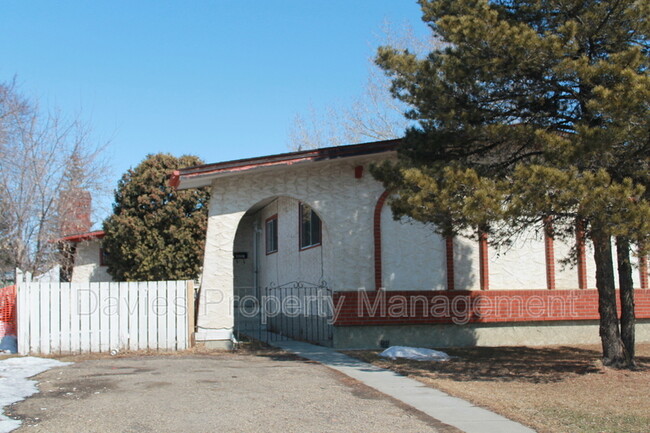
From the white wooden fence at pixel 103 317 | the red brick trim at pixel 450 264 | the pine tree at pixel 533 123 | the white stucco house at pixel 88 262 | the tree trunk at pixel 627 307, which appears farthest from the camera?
the white stucco house at pixel 88 262

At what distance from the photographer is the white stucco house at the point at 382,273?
49.0 ft

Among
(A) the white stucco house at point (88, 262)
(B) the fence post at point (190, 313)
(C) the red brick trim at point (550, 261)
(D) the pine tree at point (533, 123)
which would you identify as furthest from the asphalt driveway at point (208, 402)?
(A) the white stucco house at point (88, 262)

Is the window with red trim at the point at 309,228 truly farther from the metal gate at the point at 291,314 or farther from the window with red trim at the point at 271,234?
the window with red trim at the point at 271,234

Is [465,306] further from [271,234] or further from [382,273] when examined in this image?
[271,234]

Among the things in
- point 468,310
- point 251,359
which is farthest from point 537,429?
point 468,310

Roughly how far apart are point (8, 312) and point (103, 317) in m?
3.91

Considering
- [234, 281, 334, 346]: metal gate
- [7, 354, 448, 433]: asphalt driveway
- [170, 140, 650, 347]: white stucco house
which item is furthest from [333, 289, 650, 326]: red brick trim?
[7, 354, 448, 433]: asphalt driveway

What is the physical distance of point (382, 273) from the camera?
15.5 metres

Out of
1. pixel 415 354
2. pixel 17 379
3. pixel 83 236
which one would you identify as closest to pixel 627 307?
pixel 415 354

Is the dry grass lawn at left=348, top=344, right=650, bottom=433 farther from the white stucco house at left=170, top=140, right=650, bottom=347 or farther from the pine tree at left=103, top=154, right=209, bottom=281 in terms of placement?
the pine tree at left=103, top=154, right=209, bottom=281

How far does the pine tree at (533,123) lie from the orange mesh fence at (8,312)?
993 centimetres

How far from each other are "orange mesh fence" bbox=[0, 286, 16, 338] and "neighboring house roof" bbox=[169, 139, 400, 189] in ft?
17.1

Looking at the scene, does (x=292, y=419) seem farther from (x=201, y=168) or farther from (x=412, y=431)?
(x=201, y=168)

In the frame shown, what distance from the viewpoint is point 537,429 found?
7398 millimetres
